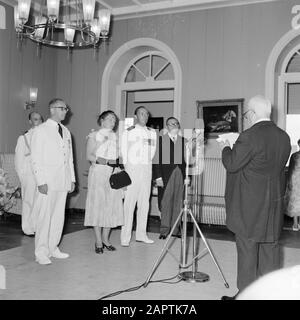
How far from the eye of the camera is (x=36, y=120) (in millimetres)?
5672

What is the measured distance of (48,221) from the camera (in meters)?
3.95

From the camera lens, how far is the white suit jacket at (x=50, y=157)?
12.8 feet

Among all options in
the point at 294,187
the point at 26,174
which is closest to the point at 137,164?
the point at 26,174

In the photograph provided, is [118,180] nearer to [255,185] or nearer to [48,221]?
[48,221]

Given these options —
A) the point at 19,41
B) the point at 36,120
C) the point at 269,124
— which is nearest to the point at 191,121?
the point at 36,120

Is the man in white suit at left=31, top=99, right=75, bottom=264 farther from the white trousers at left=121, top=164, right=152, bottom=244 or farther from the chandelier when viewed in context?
the chandelier

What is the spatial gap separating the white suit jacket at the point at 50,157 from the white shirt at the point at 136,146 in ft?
3.45

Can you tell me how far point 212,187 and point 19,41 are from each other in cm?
452

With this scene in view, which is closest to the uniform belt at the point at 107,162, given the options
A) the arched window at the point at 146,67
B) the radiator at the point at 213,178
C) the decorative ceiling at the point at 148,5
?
the radiator at the point at 213,178

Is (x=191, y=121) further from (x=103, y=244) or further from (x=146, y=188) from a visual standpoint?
(x=103, y=244)

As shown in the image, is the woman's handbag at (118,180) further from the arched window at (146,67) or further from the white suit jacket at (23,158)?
the arched window at (146,67)

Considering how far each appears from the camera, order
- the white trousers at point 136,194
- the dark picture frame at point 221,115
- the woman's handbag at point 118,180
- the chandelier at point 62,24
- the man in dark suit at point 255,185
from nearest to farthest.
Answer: the man in dark suit at point 255,185 < the woman's handbag at point 118,180 < the chandelier at point 62,24 < the white trousers at point 136,194 < the dark picture frame at point 221,115

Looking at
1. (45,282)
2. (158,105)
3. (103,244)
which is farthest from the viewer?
(158,105)
